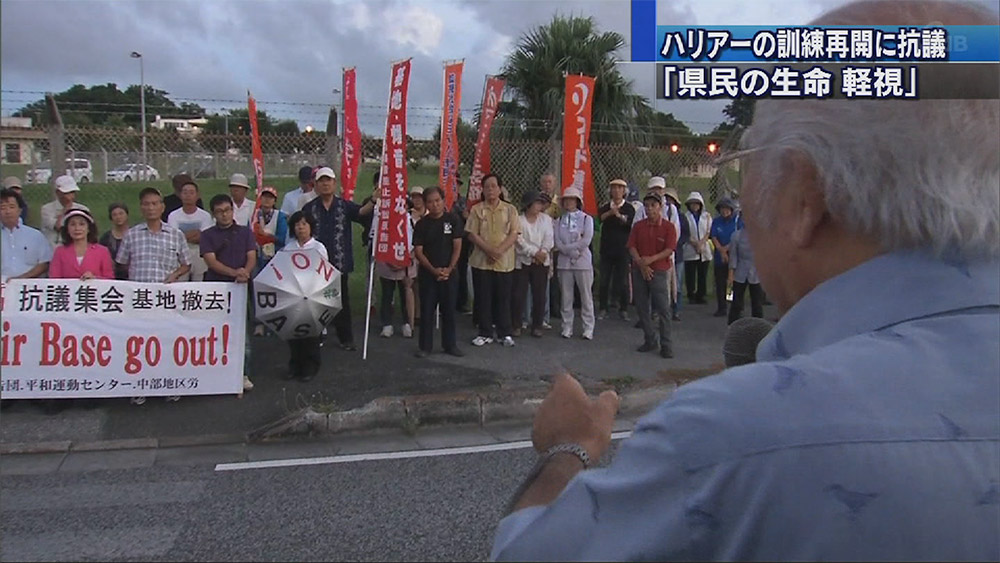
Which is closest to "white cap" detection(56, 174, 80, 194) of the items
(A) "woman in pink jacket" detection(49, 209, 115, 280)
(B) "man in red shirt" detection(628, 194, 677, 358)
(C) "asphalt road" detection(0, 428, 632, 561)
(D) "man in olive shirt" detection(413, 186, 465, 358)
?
(A) "woman in pink jacket" detection(49, 209, 115, 280)

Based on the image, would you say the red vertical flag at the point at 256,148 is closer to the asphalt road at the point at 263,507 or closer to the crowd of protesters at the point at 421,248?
the crowd of protesters at the point at 421,248

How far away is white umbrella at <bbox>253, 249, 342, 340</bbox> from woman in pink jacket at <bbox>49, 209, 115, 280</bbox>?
1.36 m

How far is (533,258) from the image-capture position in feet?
32.2

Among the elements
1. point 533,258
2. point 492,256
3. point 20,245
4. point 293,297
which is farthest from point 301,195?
point 20,245

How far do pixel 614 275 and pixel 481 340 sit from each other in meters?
3.02

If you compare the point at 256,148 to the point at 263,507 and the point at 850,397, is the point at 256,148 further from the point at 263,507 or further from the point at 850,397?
the point at 850,397

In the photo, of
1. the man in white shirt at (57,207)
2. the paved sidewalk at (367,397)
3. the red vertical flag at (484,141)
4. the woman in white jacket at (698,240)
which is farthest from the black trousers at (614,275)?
the man in white shirt at (57,207)

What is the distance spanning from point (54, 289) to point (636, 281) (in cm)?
602

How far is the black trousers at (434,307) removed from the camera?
→ 8609 mm

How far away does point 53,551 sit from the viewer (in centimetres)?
410

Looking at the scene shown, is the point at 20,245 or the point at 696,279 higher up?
the point at 20,245

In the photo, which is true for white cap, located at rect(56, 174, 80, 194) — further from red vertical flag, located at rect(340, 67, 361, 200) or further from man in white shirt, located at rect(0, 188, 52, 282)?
red vertical flag, located at rect(340, 67, 361, 200)

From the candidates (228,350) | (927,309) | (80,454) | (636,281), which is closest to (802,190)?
(927,309)

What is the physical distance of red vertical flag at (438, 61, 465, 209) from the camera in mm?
10156
